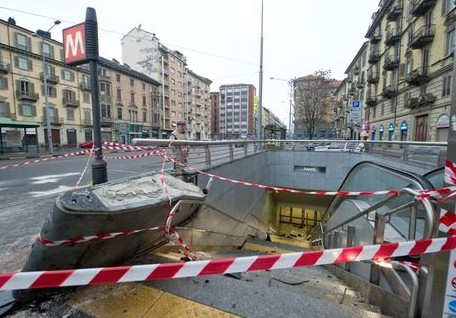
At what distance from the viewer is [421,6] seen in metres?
24.3

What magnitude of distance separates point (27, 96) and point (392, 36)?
149 feet

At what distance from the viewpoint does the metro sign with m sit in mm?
3574

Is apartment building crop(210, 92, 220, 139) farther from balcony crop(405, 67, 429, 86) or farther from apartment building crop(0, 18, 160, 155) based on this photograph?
balcony crop(405, 67, 429, 86)

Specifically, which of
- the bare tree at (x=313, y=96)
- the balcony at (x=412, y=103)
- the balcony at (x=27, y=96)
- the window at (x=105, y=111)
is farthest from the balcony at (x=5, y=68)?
the balcony at (x=412, y=103)

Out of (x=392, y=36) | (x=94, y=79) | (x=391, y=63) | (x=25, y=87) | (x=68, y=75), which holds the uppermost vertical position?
(x=392, y=36)

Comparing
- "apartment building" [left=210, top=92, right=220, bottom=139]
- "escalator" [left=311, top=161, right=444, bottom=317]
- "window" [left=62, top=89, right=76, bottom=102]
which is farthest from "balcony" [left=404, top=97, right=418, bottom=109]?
"apartment building" [left=210, top=92, right=220, bottom=139]

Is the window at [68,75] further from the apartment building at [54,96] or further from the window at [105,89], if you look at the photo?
the window at [105,89]

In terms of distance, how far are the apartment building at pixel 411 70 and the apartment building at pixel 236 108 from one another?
77.4 metres

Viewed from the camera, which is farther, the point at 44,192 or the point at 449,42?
the point at 449,42

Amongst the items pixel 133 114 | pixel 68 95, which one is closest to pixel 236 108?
pixel 133 114

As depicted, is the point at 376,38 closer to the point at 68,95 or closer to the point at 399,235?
the point at 399,235

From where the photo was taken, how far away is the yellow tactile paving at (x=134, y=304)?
93.2 inches

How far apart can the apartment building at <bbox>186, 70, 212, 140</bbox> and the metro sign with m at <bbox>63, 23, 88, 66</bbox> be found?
6577 centimetres

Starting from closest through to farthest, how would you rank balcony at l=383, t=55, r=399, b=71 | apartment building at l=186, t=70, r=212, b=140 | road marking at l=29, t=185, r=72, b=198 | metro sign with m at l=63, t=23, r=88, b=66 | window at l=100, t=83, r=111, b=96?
metro sign with m at l=63, t=23, r=88, b=66, road marking at l=29, t=185, r=72, b=198, balcony at l=383, t=55, r=399, b=71, window at l=100, t=83, r=111, b=96, apartment building at l=186, t=70, r=212, b=140
